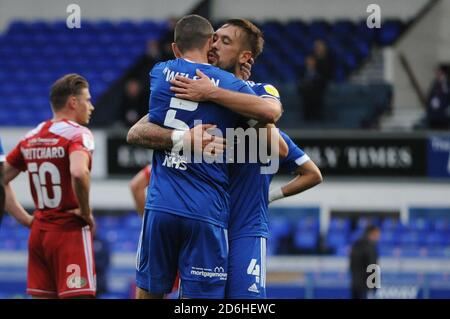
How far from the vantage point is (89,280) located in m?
7.67

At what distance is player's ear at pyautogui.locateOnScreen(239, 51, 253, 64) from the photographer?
6.32 metres

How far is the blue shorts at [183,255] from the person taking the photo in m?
5.97

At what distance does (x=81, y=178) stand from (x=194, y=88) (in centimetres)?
170

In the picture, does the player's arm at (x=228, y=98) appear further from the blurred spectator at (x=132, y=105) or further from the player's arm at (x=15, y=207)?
the blurred spectator at (x=132, y=105)

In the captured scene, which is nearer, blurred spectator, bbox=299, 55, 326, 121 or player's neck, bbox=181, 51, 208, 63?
player's neck, bbox=181, 51, 208, 63

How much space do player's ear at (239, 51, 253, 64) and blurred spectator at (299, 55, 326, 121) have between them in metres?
12.3

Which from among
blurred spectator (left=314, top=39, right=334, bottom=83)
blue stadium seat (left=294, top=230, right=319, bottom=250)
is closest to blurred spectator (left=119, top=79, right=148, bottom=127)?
blurred spectator (left=314, top=39, right=334, bottom=83)

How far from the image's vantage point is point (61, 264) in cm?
765

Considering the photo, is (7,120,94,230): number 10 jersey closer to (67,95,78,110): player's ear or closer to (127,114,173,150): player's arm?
(67,95,78,110): player's ear

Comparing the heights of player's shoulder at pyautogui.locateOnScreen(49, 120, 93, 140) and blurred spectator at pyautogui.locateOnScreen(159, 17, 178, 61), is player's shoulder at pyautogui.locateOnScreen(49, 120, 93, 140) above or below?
below

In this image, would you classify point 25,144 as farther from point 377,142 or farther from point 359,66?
point 359,66

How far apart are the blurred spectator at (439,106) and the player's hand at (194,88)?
42.1 ft

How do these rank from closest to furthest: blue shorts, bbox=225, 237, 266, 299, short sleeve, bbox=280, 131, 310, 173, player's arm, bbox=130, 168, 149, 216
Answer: blue shorts, bbox=225, 237, 266, 299 < short sleeve, bbox=280, 131, 310, 173 < player's arm, bbox=130, 168, 149, 216

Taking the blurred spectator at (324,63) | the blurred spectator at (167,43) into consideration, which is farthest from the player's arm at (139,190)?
the blurred spectator at (324,63)
